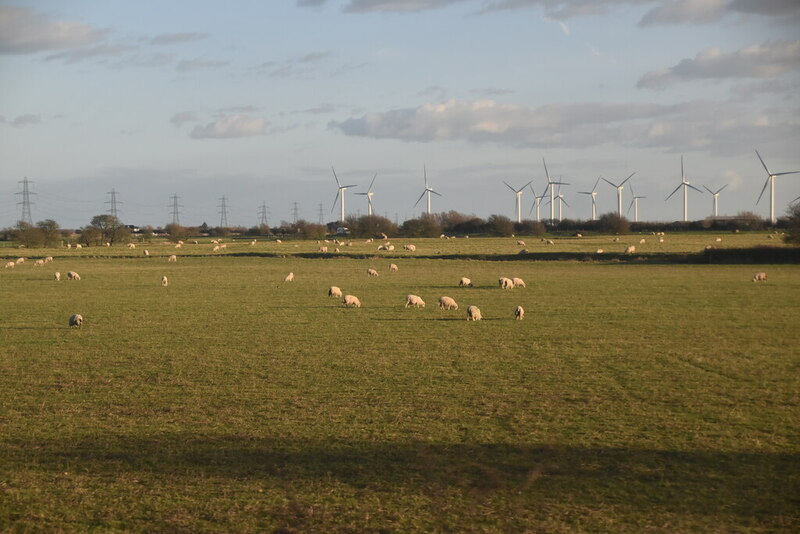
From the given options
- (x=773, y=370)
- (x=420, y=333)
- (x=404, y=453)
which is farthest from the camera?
(x=420, y=333)

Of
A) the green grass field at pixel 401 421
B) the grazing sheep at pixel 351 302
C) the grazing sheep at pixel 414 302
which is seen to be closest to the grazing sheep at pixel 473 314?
the green grass field at pixel 401 421

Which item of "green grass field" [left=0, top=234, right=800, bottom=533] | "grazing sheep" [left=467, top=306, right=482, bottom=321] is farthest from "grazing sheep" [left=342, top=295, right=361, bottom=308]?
"grazing sheep" [left=467, top=306, right=482, bottom=321]

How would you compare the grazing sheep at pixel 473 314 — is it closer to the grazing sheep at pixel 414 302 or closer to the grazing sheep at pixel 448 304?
the grazing sheep at pixel 448 304

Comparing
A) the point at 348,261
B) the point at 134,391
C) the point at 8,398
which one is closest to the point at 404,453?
the point at 134,391

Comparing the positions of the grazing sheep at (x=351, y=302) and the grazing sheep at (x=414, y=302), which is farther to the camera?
the grazing sheep at (x=351, y=302)

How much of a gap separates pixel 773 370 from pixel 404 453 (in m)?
9.29

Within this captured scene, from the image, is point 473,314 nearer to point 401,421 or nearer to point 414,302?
point 414,302

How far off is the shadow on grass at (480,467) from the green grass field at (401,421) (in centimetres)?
4

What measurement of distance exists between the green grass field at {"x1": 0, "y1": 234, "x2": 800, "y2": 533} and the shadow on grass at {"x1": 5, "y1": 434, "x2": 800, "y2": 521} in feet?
0.13

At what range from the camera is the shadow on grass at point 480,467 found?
8.90 m

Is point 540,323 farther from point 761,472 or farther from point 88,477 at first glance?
point 88,477

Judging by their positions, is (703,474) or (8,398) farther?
(8,398)

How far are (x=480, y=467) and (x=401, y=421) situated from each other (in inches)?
95.0

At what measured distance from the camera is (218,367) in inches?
667
